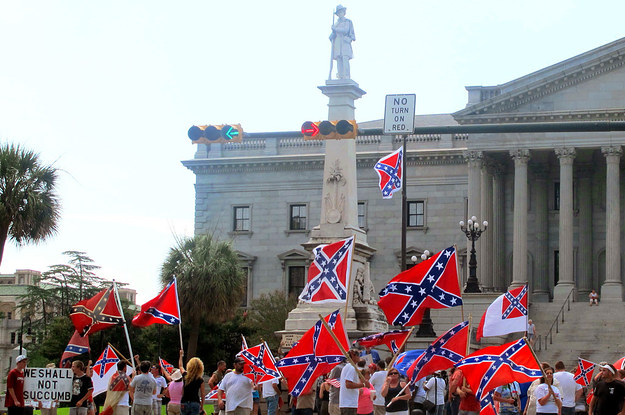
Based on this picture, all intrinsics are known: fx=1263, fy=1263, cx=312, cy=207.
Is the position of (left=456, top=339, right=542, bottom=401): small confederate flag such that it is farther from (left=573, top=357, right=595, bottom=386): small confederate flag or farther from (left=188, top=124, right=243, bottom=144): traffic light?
(left=188, top=124, right=243, bottom=144): traffic light

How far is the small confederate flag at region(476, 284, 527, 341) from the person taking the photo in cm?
2311

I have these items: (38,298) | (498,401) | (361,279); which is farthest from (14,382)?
(38,298)

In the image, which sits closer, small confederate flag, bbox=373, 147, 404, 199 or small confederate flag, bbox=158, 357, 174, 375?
small confederate flag, bbox=158, 357, 174, 375

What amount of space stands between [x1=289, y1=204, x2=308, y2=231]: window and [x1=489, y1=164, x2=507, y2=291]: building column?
11.7 meters

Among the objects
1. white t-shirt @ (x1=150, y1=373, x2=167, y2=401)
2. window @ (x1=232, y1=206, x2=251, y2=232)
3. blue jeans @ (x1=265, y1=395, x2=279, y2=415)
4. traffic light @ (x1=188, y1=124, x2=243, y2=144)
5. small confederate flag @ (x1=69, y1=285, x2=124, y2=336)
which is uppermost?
window @ (x1=232, y1=206, x2=251, y2=232)

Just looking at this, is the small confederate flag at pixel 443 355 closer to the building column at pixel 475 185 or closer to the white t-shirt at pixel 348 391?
the white t-shirt at pixel 348 391

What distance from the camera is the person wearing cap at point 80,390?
22109mm

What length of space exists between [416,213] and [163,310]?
Answer: 144ft

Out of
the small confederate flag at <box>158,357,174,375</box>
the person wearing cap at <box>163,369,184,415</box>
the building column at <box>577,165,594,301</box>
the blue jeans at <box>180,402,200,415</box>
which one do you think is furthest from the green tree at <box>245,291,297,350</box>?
the blue jeans at <box>180,402,200,415</box>

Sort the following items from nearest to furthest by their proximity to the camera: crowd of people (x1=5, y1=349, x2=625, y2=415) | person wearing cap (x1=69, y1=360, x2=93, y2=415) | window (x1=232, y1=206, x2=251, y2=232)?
crowd of people (x1=5, y1=349, x2=625, y2=415), person wearing cap (x1=69, y1=360, x2=93, y2=415), window (x1=232, y1=206, x2=251, y2=232)

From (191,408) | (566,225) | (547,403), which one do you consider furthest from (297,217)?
(547,403)

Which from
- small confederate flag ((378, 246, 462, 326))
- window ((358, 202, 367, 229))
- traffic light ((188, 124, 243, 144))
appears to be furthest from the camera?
window ((358, 202, 367, 229))

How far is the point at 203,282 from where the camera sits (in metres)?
52.3

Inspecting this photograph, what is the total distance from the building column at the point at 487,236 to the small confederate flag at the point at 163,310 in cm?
3583
